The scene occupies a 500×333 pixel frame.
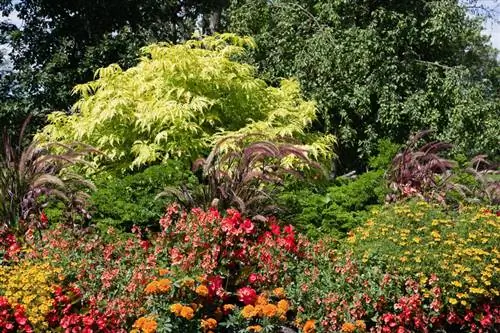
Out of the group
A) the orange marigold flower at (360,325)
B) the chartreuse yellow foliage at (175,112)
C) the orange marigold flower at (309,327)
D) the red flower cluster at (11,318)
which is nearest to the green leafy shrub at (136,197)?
the chartreuse yellow foliage at (175,112)

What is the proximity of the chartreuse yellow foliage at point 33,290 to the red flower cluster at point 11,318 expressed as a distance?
0.03 meters

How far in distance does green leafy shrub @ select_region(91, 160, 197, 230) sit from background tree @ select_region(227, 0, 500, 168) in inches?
191

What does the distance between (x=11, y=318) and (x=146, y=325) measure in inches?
Result: 32.8

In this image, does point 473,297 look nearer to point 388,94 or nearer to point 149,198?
point 149,198

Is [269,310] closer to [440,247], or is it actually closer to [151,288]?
[151,288]

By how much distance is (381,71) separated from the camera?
995 centimetres

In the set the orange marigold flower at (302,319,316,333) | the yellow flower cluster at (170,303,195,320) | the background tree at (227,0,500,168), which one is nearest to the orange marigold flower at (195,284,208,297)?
the yellow flower cluster at (170,303,195,320)

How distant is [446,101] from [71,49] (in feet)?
21.3

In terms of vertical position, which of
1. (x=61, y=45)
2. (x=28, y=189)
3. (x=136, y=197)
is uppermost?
(x=61, y=45)

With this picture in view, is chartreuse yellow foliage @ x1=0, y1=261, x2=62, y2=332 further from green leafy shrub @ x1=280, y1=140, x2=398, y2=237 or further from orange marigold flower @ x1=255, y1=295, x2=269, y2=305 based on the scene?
green leafy shrub @ x1=280, y1=140, x2=398, y2=237

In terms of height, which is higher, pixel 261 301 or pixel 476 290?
pixel 261 301

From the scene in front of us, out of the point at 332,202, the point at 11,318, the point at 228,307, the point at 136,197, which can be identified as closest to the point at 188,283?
the point at 228,307

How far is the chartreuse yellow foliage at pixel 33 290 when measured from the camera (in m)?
3.69

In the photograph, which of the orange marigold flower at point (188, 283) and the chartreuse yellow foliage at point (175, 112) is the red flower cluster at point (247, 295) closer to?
the orange marigold flower at point (188, 283)
